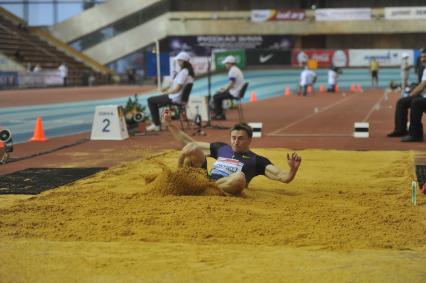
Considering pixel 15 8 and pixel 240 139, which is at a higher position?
pixel 15 8

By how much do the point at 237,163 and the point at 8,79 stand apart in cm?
3478

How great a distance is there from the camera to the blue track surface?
59.2 ft

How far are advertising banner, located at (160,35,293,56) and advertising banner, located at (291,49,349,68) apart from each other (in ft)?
22.0

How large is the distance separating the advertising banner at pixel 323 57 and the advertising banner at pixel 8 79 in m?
18.1

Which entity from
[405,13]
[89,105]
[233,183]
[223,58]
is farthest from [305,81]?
[233,183]

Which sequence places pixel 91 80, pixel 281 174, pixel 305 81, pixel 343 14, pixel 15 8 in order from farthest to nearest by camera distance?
pixel 15 8
pixel 343 14
pixel 91 80
pixel 305 81
pixel 281 174

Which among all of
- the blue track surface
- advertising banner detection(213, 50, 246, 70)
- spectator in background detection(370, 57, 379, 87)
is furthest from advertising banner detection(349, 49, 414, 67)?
advertising banner detection(213, 50, 246, 70)

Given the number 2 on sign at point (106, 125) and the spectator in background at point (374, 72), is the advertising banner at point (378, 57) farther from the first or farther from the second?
the number 2 on sign at point (106, 125)

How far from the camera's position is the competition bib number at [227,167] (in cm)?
743

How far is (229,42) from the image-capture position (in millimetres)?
53844

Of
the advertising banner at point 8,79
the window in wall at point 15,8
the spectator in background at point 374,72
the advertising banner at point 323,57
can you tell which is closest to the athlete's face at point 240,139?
the advertising banner at point 8,79

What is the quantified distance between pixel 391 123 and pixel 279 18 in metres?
37.0

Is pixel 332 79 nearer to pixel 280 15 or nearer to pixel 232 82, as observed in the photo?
pixel 280 15

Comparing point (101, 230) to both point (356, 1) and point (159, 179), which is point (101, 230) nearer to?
point (159, 179)
